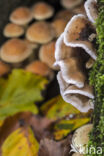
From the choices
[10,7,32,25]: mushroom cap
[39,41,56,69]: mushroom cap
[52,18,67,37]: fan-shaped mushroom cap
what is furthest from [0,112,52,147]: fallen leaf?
[10,7,32,25]: mushroom cap

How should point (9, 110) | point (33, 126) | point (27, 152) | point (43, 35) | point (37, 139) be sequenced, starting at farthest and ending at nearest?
point (43, 35) → point (9, 110) → point (33, 126) → point (37, 139) → point (27, 152)

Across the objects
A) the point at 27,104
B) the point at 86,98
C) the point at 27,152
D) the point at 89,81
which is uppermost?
the point at 89,81

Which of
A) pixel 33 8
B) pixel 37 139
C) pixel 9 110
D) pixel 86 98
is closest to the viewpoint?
pixel 86 98

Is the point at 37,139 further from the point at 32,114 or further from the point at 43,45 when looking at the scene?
the point at 43,45

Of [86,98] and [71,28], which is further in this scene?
[86,98]

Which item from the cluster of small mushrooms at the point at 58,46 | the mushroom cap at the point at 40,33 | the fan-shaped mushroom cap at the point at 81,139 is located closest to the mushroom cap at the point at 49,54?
the cluster of small mushrooms at the point at 58,46

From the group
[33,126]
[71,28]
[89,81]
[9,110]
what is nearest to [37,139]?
[33,126]

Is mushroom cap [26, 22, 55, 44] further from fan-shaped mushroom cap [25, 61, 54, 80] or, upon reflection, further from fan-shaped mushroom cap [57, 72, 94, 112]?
fan-shaped mushroom cap [57, 72, 94, 112]

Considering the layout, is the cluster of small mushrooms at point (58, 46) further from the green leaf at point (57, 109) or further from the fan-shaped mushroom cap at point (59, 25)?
the green leaf at point (57, 109)

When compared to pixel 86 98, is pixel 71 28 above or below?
above
